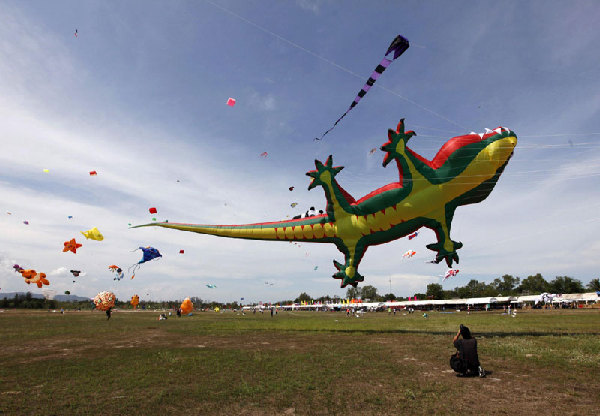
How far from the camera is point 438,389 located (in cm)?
→ 673

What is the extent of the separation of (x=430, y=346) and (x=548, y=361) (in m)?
3.85

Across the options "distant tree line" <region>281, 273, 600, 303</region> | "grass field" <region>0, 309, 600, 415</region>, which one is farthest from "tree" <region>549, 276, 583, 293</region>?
"grass field" <region>0, 309, 600, 415</region>

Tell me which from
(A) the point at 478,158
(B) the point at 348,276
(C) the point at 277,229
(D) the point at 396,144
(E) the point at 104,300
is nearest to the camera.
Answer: (A) the point at 478,158

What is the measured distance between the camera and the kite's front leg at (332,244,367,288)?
1482 centimetres

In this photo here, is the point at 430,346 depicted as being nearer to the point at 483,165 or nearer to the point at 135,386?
the point at 483,165

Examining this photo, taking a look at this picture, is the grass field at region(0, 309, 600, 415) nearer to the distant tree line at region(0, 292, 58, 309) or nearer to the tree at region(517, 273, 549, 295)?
the distant tree line at region(0, 292, 58, 309)

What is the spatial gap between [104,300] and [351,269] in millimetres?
27713

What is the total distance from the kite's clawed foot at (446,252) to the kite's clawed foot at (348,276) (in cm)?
353

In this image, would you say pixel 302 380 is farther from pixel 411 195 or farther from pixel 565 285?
pixel 565 285

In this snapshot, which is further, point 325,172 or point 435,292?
point 435,292

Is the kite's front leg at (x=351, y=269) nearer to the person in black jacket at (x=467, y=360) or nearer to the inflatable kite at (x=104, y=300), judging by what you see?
the person in black jacket at (x=467, y=360)

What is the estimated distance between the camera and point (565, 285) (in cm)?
7881

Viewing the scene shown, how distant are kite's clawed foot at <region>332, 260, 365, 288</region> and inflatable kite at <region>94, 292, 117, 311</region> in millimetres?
26523

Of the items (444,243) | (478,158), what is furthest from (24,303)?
(478,158)
